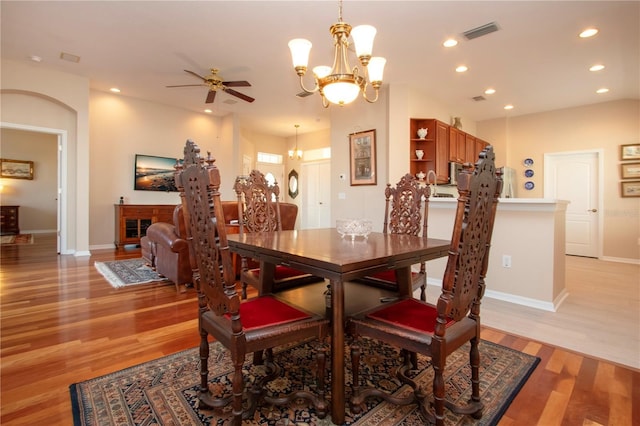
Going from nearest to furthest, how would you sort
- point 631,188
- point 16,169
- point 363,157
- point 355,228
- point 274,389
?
1. point 274,389
2. point 355,228
3. point 363,157
4. point 631,188
5. point 16,169

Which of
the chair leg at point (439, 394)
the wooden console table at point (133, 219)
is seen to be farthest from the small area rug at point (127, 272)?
the chair leg at point (439, 394)

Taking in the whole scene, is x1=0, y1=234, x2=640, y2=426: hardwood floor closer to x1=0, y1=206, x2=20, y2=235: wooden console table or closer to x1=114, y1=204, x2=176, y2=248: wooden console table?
x1=114, y1=204, x2=176, y2=248: wooden console table

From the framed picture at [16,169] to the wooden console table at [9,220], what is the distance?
0.92 meters

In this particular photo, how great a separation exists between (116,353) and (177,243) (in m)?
1.35

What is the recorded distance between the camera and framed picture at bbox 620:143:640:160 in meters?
5.43

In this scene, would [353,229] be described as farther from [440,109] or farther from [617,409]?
[440,109]

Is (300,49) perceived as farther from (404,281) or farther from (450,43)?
(450,43)

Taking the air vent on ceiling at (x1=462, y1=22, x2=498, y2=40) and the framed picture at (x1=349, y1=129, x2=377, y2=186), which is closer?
the air vent on ceiling at (x1=462, y1=22, x2=498, y2=40)

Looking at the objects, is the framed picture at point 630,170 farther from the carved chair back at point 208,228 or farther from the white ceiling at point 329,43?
the carved chair back at point 208,228

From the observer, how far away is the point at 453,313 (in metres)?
1.20

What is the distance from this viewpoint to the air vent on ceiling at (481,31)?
3357 millimetres

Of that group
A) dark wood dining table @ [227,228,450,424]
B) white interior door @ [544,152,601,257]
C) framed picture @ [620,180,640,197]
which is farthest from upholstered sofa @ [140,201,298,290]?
framed picture @ [620,180,640,197]

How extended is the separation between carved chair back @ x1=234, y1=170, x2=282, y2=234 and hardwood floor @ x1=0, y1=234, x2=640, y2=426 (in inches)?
36.7

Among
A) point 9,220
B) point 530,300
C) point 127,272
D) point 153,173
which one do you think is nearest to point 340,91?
point 530,300
